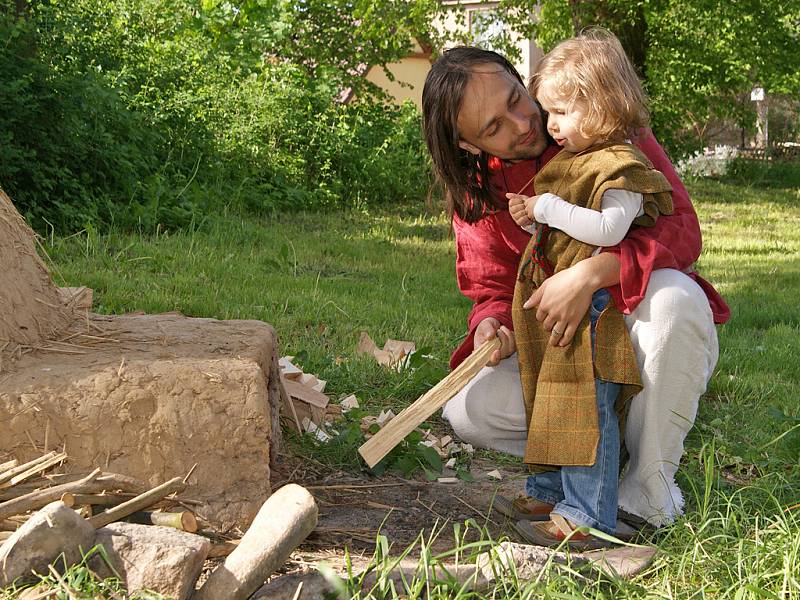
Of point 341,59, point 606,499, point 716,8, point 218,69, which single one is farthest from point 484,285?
point 716,8

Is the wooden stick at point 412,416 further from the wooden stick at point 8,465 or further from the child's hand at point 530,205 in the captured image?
the wooden stick at point 8,465

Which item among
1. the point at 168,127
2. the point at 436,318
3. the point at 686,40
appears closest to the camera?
the point at 436,318

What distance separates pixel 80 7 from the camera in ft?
27.1

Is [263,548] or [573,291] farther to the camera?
[573,291]

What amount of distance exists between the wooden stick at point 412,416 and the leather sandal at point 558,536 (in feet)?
1.47

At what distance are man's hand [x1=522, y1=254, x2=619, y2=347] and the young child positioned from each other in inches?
0.8

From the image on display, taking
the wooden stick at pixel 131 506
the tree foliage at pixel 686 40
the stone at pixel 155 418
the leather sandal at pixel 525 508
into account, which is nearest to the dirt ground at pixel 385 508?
the leather sandal at pixel 525 508

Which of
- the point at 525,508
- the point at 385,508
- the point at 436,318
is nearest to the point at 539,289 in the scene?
the point at 525,508

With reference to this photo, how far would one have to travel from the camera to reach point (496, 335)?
3076 millimetres

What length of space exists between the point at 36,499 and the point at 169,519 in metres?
0.33

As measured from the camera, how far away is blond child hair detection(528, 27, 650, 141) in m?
2.64

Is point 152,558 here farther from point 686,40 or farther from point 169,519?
point 686,40

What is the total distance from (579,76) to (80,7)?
6767 millimetres

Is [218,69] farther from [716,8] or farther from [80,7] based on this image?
[716,8]
